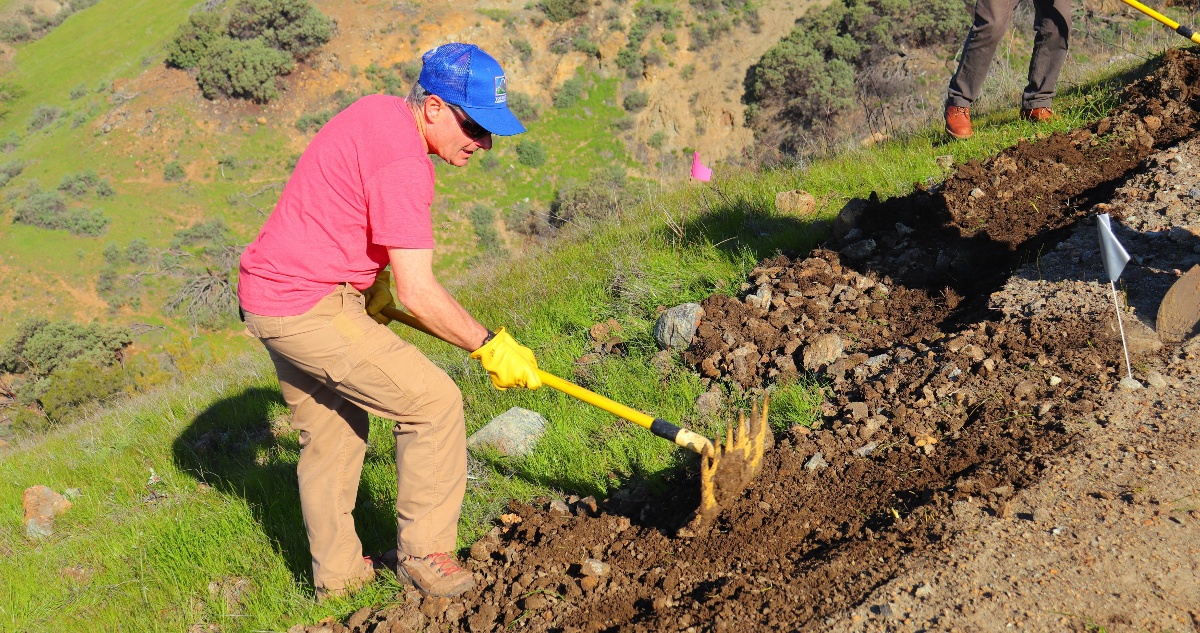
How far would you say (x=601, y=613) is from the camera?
2.82 meters

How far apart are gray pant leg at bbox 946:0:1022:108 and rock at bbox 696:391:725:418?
131 inches

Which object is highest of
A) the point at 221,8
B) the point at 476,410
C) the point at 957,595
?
the point at 957,595

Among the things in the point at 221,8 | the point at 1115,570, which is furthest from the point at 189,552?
the point at 221,8

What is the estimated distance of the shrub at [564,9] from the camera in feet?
118

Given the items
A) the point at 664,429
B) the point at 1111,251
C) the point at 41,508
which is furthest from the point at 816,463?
the point at 41,508

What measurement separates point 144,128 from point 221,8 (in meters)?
8.28

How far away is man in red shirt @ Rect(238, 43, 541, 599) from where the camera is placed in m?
2.60

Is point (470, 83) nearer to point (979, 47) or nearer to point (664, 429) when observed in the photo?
point (664, 429)

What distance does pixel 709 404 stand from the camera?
4020mm

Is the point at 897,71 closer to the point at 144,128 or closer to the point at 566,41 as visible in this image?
the point at 566,41

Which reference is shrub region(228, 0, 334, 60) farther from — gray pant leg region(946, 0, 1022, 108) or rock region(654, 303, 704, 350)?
rock region(654, 303, 704, 350)

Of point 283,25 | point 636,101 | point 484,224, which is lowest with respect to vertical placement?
point 484,224

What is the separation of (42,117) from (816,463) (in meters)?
41.7

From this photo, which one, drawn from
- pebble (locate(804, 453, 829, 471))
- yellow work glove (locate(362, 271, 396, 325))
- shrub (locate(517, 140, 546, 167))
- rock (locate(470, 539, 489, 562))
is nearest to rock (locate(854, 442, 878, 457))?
pebble (locate(804, 453, 829, 471))
